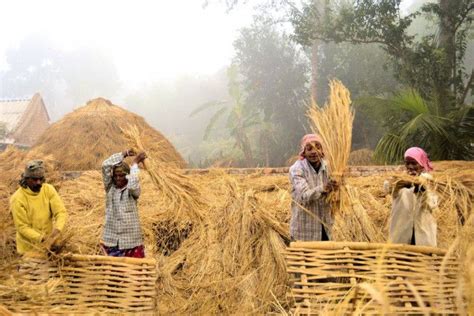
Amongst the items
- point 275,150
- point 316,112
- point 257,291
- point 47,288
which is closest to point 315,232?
point 316,112

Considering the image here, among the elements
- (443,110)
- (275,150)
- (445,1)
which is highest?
(445,1)

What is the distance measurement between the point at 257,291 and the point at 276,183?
252cm

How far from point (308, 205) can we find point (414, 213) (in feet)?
1.88

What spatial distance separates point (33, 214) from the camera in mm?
3102

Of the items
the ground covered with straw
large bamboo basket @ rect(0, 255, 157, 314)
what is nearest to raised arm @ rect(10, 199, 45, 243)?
the ground covered with straw

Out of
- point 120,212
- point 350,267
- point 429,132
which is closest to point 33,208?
point 120,212

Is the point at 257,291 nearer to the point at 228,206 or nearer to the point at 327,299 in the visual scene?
the point at 228,206

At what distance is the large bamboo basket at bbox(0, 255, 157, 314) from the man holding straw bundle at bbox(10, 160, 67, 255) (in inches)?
31.9

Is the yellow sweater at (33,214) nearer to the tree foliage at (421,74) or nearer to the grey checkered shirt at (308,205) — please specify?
the grey checkered shirt at (308,205)

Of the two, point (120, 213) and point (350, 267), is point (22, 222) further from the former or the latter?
point (350, 267)

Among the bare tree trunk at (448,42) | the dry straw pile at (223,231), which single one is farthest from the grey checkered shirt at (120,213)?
the bare tree trunk at (448,42)

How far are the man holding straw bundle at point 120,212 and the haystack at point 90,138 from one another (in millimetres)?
6164

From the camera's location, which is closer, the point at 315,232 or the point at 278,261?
the point at 315,232

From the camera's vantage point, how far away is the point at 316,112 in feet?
9.55
